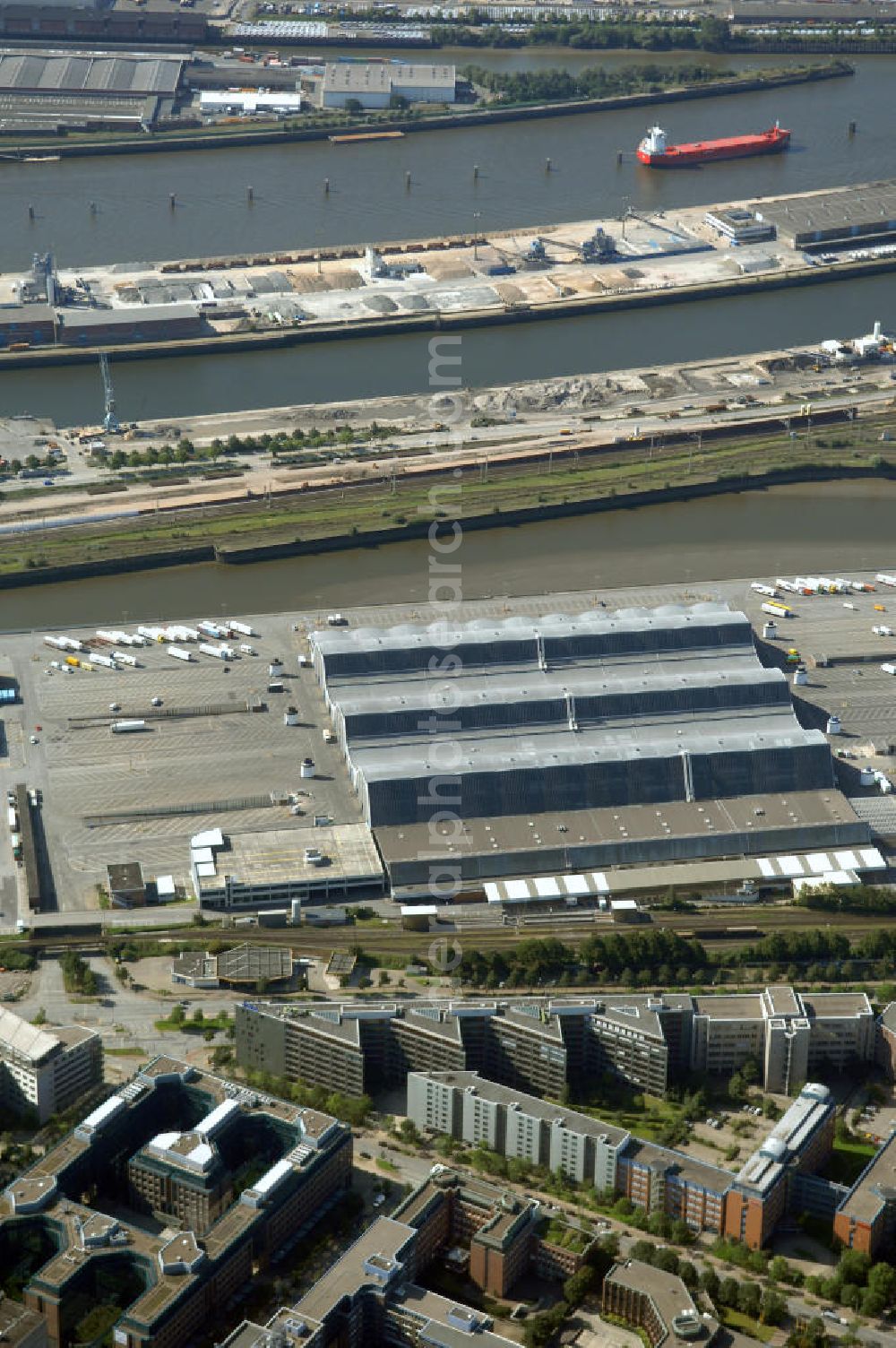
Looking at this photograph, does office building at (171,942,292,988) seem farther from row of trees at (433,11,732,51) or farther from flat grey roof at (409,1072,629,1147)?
row of trees at (433,11,732,51)

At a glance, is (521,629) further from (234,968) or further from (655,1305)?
(655,1305)

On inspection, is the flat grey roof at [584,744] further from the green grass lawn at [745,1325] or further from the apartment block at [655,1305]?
the green grass lawn at [745,1325]

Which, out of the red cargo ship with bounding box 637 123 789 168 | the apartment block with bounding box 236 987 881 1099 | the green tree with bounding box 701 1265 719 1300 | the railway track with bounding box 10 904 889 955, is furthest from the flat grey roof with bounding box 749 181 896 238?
the green tree with bounding box 701 1265 719 1300

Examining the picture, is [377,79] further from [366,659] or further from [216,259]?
[366,659]

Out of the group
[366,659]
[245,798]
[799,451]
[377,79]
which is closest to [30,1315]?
[245,798]

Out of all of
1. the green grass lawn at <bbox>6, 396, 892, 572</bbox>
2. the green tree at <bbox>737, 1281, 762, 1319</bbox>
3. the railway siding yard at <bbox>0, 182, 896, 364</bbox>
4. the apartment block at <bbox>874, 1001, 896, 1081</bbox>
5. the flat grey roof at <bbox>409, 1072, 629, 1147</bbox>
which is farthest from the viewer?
the railway siding yard at <bbox>0, 182, 896, 364</bbox>

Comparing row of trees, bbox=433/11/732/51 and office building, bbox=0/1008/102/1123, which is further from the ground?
row of trees, bbox=433/11/732/51

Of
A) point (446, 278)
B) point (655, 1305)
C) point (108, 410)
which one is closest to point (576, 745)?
point (655, 1305)

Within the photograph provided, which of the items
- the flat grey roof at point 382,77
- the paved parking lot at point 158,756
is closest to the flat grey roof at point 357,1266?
the paved parking lot at point 158,756
